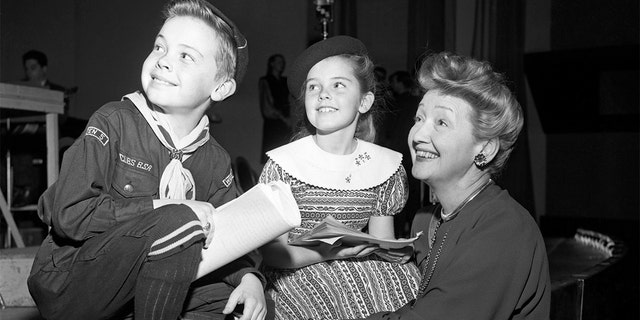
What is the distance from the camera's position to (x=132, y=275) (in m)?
1.53

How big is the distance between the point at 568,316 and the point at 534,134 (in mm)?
5818

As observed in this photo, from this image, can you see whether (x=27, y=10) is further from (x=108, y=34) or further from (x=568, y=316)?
(x=568, y=316)

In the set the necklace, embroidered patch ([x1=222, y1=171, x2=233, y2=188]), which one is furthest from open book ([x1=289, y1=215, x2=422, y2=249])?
embroidered patch ([x1=222, y1=171, x2=233, y2=188])

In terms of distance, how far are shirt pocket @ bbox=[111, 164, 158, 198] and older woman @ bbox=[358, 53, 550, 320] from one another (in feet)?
2.15

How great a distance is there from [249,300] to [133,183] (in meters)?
0.43

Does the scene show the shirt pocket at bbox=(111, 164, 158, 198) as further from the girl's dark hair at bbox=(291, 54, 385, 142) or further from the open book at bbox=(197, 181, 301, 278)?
the girl's dark hair at bbox=(291, 54, 385, 142)

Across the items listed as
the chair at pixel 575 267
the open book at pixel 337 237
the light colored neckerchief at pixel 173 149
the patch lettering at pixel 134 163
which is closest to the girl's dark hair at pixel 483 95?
the open book at pixel 337 237

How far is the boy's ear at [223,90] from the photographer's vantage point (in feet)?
6.19

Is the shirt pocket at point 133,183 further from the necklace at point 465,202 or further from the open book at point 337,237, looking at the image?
the necklace at point 465,202

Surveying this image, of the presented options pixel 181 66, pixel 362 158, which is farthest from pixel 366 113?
pixel 181 66

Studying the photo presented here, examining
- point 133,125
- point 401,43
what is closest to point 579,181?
point 401,43

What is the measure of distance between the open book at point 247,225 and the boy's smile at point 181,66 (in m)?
0.36

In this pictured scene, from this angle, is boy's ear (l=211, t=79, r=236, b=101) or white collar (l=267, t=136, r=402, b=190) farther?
white collar (l=267, t=136, r=402, b=190)

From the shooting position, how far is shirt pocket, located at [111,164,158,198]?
174 centimetres
